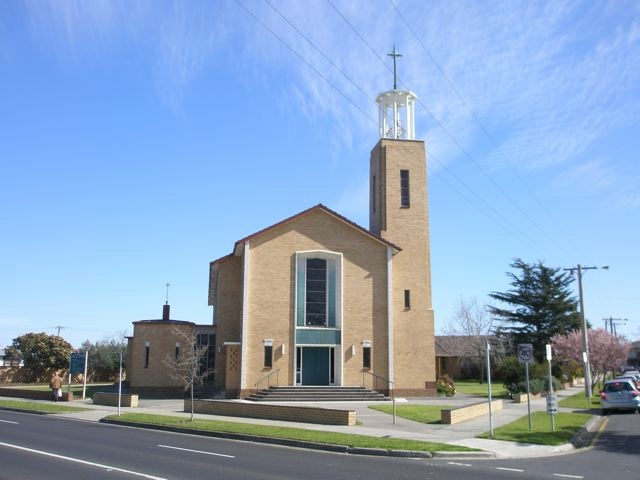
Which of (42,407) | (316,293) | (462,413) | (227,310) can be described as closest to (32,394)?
(42,407)

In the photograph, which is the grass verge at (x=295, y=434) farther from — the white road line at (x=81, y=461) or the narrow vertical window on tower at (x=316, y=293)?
the narrow vertical window on tower at (x=316, y=293)

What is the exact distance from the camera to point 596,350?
46.6 metres

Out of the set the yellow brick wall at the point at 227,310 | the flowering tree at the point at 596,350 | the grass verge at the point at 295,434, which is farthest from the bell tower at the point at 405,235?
the flowering tree at the point at 596,350

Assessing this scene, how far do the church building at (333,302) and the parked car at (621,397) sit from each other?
1004 centimetres

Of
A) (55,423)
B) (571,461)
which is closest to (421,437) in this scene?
(571,461)

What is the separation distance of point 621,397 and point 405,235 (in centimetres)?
1484

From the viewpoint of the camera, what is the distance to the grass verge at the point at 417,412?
22.6 m

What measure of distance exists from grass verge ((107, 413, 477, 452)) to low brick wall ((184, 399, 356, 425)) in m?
2.02

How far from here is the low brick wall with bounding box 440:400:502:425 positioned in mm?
21234

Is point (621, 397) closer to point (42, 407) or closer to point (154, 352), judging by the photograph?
point (154, 352)

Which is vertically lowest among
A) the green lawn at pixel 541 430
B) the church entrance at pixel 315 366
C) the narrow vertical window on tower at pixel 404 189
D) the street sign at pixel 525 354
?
the green lawn at pixel 541 430

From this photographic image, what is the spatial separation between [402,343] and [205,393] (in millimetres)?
11559

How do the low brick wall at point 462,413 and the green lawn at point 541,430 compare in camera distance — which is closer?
the green lawn at point 541,430

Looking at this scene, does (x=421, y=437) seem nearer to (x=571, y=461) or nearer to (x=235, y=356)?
(x=571, y=461)
